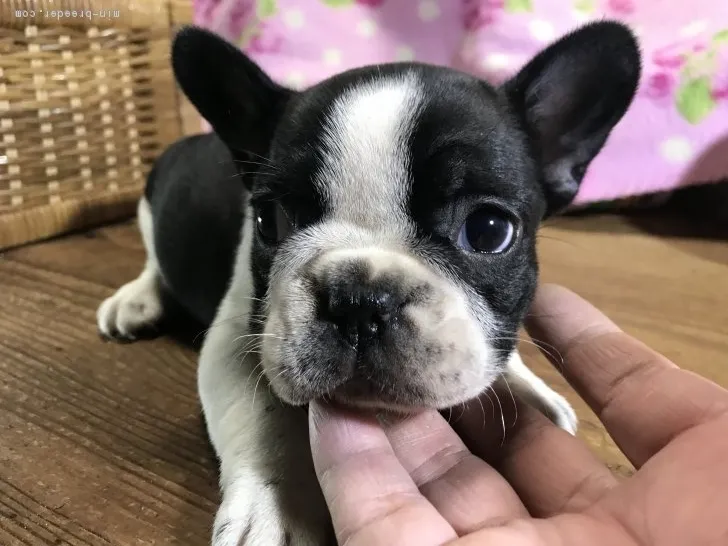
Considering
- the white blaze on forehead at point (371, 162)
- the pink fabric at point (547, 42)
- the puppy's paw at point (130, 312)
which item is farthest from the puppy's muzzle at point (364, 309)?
the pink fabric at point (547, 42)

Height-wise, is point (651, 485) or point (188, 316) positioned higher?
point (651, 485)

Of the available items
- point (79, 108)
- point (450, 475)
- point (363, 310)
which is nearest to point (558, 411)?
point (450, 475)

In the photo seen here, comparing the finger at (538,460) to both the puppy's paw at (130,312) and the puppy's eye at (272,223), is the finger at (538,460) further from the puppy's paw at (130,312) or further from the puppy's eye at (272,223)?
the puppy's paw at (130,312)

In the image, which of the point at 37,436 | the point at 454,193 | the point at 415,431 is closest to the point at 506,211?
the point at 454,193

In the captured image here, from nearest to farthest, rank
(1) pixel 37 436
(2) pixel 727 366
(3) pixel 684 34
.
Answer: (1) pixel 37 436, (2) pixel 727 366, (3) pixel 684 34

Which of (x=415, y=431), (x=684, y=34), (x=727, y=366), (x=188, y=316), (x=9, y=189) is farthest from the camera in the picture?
(x=684, y=34)

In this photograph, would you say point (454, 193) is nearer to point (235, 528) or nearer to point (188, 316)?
point (235, 528)
